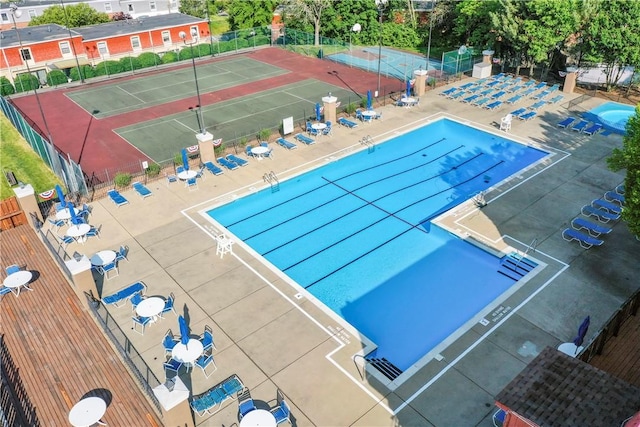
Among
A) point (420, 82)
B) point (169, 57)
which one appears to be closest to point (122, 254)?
point (420, 82)

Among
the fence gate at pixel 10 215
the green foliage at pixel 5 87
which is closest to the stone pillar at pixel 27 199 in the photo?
the fence gate at pixel 10 215

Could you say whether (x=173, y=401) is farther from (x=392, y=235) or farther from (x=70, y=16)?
(x=70, y=16)

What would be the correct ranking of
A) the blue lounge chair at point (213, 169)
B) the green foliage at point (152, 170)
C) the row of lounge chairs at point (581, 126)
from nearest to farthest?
the green foliage at point (152, 170) < the blue lounge chair at point (213, 169) < the row of lounge chairs at point (581, 126)

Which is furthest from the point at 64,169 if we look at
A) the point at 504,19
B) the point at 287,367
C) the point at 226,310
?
the point at 504,19

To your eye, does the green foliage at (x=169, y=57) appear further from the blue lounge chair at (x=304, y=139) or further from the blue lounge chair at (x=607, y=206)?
the blue lounge chair at (x=607, y=206)

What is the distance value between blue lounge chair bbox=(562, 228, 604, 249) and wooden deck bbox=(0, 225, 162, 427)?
1694cm

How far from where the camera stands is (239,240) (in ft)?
69.8

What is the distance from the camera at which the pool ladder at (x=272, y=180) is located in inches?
992

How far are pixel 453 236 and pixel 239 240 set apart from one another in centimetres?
917

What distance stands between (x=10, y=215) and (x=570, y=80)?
118ft

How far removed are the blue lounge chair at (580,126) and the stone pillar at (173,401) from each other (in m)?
27.8

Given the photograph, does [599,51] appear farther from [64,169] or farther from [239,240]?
[64,169]

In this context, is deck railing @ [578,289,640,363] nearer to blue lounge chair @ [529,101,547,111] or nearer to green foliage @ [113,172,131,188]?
blue lounge chair @ [529,101,547,111]

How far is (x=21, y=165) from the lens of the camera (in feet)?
95.6
